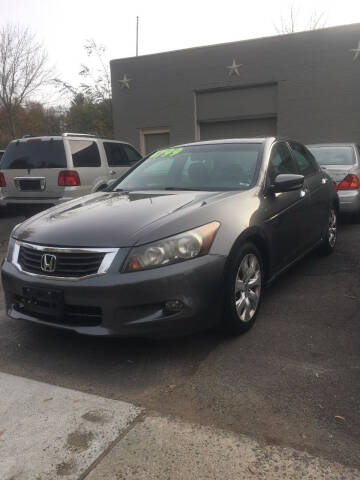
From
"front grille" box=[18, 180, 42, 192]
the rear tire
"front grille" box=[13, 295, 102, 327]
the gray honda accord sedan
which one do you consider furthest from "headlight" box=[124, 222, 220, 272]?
"front grille" box=[18, 180, 42, 192]

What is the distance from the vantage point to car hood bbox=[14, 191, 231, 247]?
9.48 ft

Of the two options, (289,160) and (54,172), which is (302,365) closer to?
(289,160)

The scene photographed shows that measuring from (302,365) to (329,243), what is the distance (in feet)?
9.62

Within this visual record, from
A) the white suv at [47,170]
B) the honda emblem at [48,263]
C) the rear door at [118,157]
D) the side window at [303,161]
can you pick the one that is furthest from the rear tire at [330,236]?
the rear door at [118,157]

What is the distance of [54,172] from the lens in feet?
23.7

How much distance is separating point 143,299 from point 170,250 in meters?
0.36

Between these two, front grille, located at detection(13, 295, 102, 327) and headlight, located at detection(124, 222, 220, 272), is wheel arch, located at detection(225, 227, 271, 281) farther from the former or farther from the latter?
front grille, located at detection(13, 295, 102, 327)

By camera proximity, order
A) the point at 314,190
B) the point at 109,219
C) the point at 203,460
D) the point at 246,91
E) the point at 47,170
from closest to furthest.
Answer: the point at 203,460 → the point at 109,219 → the point at 314,190 → the point at 47,170 → the point at 246,91

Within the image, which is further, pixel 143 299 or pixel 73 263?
pixel 73 263

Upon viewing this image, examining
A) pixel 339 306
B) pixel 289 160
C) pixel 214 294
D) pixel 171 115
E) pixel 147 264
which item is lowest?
pixel 339 306

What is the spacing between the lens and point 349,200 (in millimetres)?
6676

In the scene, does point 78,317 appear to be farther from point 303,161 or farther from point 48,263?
point 303,161

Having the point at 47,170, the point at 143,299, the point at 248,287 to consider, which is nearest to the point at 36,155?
the point at 47,170

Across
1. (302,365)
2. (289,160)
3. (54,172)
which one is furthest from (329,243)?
(54,172)
